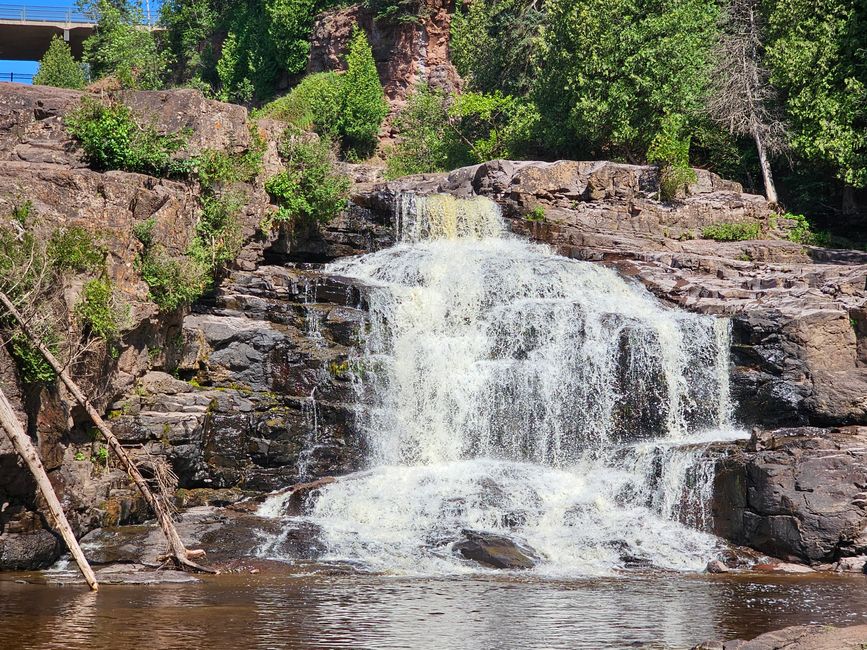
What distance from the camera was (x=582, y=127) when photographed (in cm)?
3662

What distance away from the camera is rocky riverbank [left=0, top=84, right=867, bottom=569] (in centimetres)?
1930

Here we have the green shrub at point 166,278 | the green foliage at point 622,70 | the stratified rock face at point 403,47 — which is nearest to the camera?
the green shrub at point 166,278

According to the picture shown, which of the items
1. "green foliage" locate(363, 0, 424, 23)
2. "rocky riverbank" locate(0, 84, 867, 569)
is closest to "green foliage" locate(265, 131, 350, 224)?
"rocky riverbank" locate(0, 84, 867, 569)

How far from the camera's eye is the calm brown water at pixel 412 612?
1053 cm

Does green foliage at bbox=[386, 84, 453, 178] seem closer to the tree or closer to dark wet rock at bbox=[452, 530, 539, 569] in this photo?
the tree

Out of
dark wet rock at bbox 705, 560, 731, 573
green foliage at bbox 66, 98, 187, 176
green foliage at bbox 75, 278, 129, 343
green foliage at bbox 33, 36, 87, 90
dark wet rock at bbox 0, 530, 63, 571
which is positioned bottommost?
dark wet rock at bbox 705, 560, 731, 573

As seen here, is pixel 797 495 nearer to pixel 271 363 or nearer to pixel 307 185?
pixel 271 363

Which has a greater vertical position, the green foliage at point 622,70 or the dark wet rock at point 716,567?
the green foliage at point 622,70

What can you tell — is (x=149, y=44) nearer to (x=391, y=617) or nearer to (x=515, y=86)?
(x=515, y=86)

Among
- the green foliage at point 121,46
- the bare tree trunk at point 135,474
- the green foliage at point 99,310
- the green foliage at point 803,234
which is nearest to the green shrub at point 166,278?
the green foliage at point 99,310

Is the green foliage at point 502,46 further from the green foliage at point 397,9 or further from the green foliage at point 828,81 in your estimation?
the green foliage at point 828,81

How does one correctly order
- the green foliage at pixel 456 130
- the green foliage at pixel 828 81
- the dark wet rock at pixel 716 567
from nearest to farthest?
the dark wet rock at pixel 716 567 → the green foliage at pixel 828 81 → the green foliage at pixel 456 130

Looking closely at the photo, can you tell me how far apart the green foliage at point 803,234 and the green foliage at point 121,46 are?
2984 centimetres

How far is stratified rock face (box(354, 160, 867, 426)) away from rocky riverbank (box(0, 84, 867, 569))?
7cm
